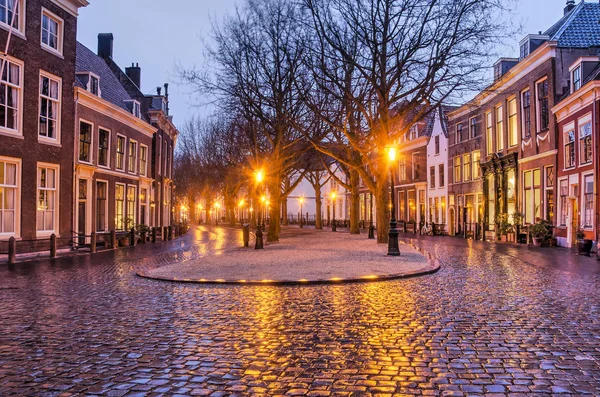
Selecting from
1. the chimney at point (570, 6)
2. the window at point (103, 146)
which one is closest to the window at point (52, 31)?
the window at point (103, 146)

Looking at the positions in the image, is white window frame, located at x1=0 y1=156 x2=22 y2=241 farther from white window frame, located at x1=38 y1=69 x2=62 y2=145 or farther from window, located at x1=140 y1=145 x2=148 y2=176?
window, located at x1=140 y1=145 x2=148 y2=176

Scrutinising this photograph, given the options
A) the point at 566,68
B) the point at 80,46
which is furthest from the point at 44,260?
the point at 566,68

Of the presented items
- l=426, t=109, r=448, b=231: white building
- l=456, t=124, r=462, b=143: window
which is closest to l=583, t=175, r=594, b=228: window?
l=456, t=124, r=462, b=143: window

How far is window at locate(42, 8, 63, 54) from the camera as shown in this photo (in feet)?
73.1

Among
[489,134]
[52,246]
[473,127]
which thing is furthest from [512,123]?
[52,246]

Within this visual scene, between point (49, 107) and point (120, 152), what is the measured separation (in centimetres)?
962

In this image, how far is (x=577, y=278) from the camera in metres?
13.7

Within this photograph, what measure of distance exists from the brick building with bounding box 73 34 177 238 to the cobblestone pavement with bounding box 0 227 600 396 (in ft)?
50.8

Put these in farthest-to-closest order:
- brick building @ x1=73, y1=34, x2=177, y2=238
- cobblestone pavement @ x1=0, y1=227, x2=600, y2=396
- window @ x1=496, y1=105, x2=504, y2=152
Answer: window @ x1=496, y1=105, x2=504, y2=152
brick building @ x1=73, y1=34, x2=177, y2=238
cobblestone pavement @ x1=0, y1=227, x2=600, y2=396

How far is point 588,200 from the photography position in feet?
80.3

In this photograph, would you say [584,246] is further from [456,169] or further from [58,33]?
[456,169]

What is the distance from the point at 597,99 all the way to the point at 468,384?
22.0 m

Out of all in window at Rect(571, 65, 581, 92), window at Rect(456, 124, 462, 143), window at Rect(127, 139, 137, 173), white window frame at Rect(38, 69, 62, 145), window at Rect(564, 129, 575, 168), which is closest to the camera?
white window frame at Rect(38, 69, 62, 145)

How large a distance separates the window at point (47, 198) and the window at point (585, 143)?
22.5m
